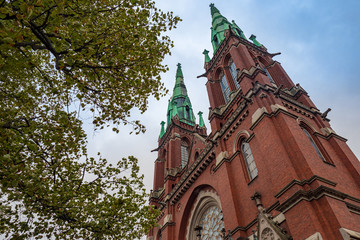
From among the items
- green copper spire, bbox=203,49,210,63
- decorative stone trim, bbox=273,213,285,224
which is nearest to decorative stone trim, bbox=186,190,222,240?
decorative stone trim, bbox=273,213,285,224

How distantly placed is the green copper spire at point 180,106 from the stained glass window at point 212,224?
51.5 feet

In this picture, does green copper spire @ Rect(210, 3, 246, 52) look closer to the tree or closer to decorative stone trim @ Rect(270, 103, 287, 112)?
decorative stone trim @ Rect(270, 103, 287, 112)

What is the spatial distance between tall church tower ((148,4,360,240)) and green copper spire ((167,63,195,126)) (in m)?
9.68

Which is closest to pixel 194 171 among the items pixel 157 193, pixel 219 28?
pixel 157 193

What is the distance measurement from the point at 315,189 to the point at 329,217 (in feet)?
3.04

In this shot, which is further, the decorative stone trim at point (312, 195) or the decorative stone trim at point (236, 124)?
the decorative stone trim at point (236, 124)

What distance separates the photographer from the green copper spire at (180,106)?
105ft

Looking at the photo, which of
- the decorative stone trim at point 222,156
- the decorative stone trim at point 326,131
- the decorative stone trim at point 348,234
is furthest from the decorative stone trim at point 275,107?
the decorative stone trim at point 348,234

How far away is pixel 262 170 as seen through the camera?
37.8ft

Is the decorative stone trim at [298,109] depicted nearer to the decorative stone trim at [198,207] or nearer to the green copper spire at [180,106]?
the decorative stone trim at [198,207]

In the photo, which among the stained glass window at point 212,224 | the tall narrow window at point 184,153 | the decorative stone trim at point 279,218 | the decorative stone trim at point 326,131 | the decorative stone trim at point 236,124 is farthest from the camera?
the tall narrow window at point 184,153

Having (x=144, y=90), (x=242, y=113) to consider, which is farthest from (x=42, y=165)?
(x=242, y=113)

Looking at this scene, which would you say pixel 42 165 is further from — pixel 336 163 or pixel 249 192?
pixel 336 163

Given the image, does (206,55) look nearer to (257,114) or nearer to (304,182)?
(257,114)
